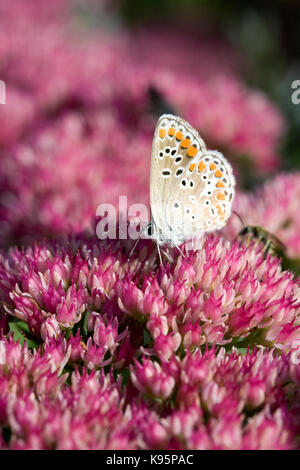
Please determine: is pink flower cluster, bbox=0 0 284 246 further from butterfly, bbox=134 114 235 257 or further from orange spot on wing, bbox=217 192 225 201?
orange spot on wing, bbox=217 192 225 201

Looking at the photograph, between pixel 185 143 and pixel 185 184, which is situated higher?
pixel 185 143

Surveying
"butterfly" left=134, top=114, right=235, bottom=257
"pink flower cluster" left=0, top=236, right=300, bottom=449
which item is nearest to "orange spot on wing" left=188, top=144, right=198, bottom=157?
"butterfly" left=134, top=114, right=235, bottom=257

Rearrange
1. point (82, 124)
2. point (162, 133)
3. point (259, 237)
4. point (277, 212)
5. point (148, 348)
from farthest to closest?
point (82, 124), point (277, 212), point (259, 237), point (162, 133), point (148, 348)

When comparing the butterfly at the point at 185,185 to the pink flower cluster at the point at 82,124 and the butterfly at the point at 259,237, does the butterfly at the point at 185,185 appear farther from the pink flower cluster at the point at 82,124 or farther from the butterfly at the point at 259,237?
the pink flower cluster at the point at 82,124

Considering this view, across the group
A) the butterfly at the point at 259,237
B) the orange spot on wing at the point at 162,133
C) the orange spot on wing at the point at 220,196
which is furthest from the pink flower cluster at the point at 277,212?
the orange spot on wing at the point at 162,133

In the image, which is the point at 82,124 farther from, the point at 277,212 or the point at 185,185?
the point at 185,185

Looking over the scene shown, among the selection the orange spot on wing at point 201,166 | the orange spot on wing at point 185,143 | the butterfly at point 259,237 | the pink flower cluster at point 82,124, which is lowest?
the butterfly at point 259,237

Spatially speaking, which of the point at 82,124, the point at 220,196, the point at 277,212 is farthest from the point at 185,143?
the point at 82,124
